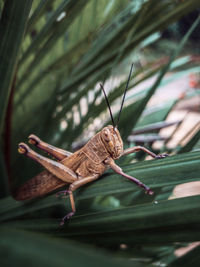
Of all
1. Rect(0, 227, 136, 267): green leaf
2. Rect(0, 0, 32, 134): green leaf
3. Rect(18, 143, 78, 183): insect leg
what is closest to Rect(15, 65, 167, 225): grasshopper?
Rect(18, 143, 78, 183): insect leg

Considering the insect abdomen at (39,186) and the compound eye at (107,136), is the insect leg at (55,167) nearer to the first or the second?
the insect abdomen at (39,186)

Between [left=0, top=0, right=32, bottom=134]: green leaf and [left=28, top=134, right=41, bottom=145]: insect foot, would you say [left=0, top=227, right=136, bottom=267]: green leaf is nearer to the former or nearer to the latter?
[left=0, top=0, right=32, bottom=134]: green leaf

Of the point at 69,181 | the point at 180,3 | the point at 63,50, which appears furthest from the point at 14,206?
the point at 63,50

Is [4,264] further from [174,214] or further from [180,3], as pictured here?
[180,3]

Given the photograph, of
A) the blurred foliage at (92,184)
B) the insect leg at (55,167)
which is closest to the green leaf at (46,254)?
the blurred foliage at (92,184)

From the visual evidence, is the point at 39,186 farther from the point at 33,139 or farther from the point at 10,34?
the point at 10,34

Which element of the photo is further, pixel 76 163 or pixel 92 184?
pixel 76 163

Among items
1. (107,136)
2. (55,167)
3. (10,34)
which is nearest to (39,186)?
(55,167)
